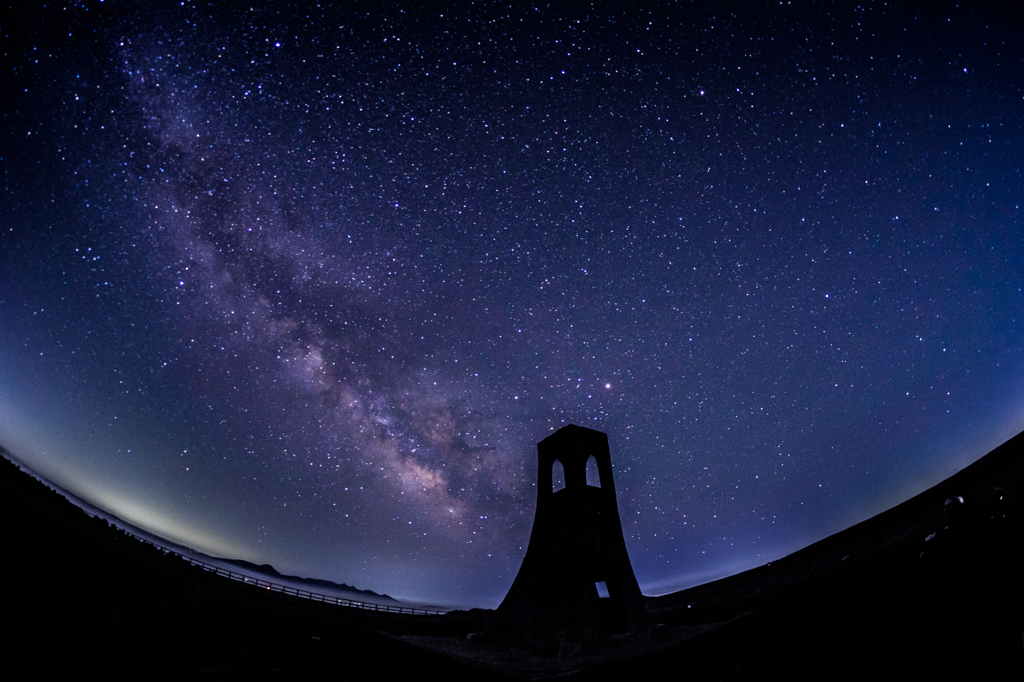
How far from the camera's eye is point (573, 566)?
13781 mm

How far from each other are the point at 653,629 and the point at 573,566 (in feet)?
10.7

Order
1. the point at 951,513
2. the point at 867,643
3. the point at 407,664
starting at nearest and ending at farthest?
1. the point at 867,643
2. the point at 951,513
3. the point at 407,664

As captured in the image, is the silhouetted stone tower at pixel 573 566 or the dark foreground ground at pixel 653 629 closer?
the dark foreground ground at pixel 653 629

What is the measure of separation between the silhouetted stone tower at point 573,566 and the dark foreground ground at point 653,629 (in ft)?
2.33

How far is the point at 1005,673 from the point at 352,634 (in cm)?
1561

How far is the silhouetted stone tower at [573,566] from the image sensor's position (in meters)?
13.1

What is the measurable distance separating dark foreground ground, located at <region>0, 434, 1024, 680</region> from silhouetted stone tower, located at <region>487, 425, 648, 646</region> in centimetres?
71

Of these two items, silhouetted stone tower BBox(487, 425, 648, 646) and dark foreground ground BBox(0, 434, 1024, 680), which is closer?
dark foreground ground BBox(0, 434, 1024, 680)

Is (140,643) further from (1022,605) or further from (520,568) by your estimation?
(1022,605)

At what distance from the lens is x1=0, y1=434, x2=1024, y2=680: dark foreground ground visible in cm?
571

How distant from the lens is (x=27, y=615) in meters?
8.53

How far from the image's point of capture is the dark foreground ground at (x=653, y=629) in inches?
225

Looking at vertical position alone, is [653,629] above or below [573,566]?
below


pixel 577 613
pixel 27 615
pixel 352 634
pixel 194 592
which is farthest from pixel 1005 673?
pixel 194 592
